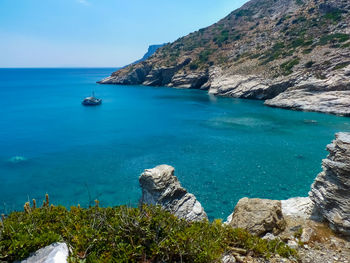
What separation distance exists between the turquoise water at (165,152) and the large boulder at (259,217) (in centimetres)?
655

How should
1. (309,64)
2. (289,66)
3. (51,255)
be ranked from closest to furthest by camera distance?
(51,255), (309,64), (289,66)

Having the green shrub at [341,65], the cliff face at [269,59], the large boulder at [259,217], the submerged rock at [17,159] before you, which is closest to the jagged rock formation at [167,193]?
the large boulder at [259,217]

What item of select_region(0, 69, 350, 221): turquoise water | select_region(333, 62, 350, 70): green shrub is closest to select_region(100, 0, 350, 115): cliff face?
select_region(333, 62, 350, 70): green shrub

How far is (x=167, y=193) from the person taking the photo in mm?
13992

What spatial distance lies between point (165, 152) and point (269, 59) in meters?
52.7

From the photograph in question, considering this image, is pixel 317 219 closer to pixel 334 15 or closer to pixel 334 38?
pixel 334 38

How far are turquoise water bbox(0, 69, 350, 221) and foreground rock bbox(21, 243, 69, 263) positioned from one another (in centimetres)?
836

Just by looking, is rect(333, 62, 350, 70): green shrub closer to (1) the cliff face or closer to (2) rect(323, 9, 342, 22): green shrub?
(1) the cliff face

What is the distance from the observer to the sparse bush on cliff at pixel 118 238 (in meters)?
5.47

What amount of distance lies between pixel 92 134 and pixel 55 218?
109 ft

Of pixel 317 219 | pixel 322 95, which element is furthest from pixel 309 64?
pixel 317 219

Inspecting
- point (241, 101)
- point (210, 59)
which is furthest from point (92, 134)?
point (210, 59)

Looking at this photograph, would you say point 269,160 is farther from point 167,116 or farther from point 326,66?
point 326,66

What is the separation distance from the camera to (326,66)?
52.5 meters
